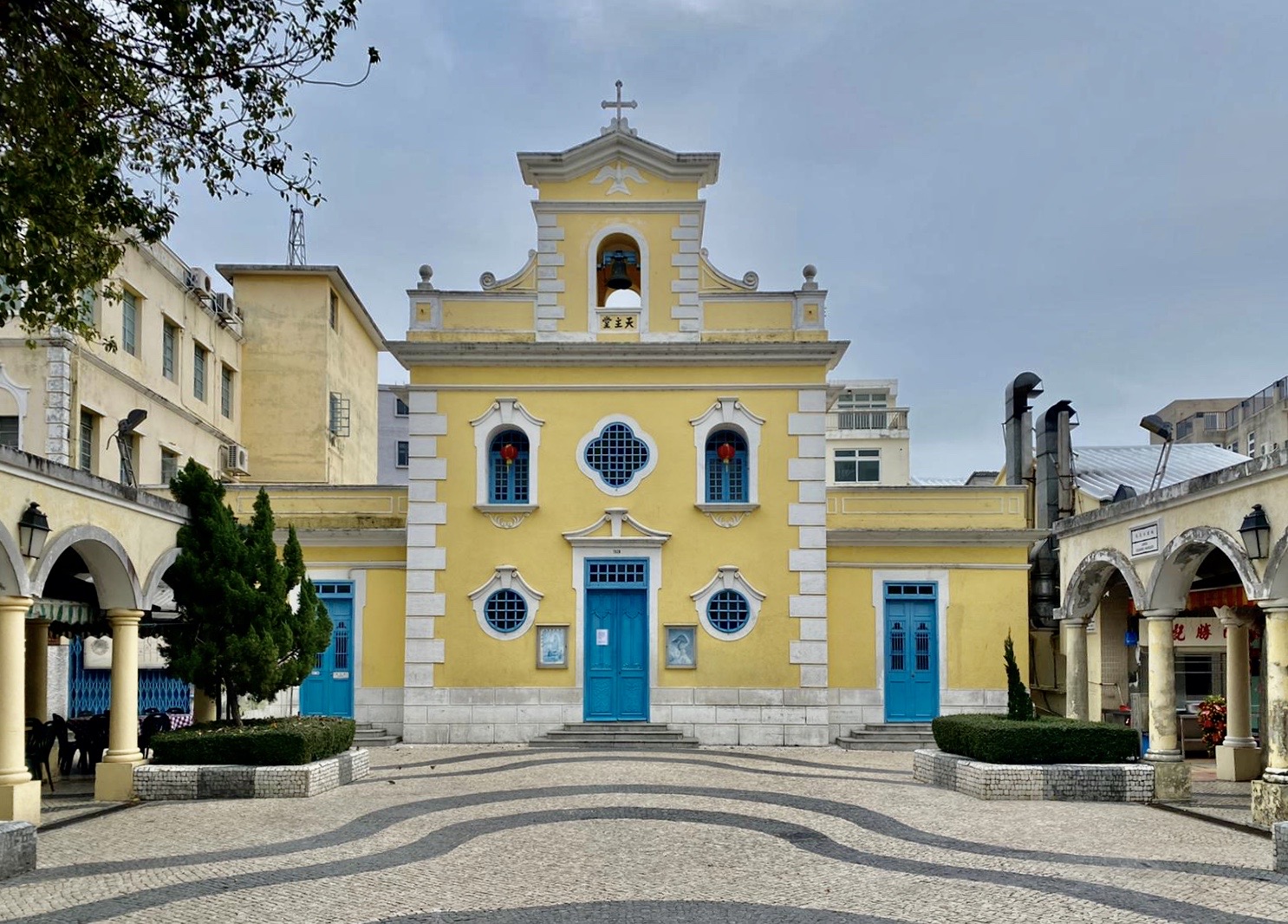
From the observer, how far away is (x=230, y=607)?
15.0 meters

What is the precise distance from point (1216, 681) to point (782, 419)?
851 cm

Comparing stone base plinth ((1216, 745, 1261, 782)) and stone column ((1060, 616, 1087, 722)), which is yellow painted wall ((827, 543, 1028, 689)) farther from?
stone base plinth ((1216, 745, 1261, 782))

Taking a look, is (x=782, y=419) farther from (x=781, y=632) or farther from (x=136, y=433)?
(x=136, y=433)

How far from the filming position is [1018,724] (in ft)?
47.8

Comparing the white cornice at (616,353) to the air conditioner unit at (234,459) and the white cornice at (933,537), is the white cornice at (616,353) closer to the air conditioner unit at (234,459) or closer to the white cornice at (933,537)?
the white cornice at (933,537)

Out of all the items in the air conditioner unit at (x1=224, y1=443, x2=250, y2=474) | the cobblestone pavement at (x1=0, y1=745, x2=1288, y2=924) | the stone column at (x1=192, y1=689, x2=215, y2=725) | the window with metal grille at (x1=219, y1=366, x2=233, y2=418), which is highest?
the window with metal grille at (x1=219, y1=366, x2=233, y2=418)

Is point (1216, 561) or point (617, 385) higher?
point (617, 385)

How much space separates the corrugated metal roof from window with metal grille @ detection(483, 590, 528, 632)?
1088cm

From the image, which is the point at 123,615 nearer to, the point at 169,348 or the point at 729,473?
the point at 729,473

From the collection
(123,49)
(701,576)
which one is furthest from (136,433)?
(123,49)

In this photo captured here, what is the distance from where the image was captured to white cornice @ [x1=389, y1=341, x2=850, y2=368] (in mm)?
20703

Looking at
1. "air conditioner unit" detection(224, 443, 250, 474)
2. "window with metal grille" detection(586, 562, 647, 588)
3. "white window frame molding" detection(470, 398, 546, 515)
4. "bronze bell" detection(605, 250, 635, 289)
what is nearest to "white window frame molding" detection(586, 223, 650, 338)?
"bronze bell" detection(605, 250, 635, 289)

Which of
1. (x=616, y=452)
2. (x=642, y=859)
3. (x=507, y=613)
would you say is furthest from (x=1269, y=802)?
(x=507, y=613)

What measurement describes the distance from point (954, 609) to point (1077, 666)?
167 inches
